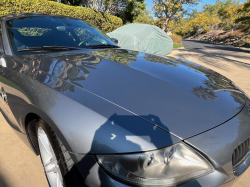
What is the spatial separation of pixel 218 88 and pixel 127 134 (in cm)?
106

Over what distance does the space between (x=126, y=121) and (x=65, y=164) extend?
475mm

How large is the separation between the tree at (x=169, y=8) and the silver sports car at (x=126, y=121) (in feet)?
79.5

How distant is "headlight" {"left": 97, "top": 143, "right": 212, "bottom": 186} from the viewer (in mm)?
927

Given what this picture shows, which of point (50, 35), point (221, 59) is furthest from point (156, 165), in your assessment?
point (221, 59)

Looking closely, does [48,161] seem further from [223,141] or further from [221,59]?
[221,59]

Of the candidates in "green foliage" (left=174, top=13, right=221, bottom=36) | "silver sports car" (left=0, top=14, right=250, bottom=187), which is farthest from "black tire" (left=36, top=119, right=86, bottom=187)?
"green foliage" (left=174, top=13, right=221, bottom=36)

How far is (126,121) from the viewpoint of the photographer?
1.00m

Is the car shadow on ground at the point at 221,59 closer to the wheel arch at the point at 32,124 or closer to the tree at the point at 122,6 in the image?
the wheel arch at the point at 32,124

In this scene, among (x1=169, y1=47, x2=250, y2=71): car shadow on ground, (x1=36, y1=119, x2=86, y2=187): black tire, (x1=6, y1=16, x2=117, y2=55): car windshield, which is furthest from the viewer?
(x1=169, y1=47, x2=250, y2=71): car shadow on ground

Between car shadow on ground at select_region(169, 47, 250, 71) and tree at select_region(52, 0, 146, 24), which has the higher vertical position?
tree at select_region(52, 0, 146, 24)

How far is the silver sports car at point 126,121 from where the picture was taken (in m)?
0.94

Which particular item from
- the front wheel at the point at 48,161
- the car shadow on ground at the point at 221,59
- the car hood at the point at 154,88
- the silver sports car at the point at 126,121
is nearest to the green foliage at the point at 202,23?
the car shadow on ground at the point at 221,59

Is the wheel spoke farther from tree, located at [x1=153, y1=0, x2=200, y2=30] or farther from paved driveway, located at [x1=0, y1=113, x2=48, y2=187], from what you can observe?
tree, located at [x1=153, y1=0, x2=200, y2=30]

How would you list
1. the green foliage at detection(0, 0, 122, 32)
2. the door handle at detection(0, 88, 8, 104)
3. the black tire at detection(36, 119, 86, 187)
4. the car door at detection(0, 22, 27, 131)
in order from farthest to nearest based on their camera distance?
the green foliage at detection(0, 0, 122, 32) < the door handle at detection(0, 88, 8, 104) < the car door at detection(0, 22, 27, 131) < the black tire at detection(36, 119, 86, 187)
